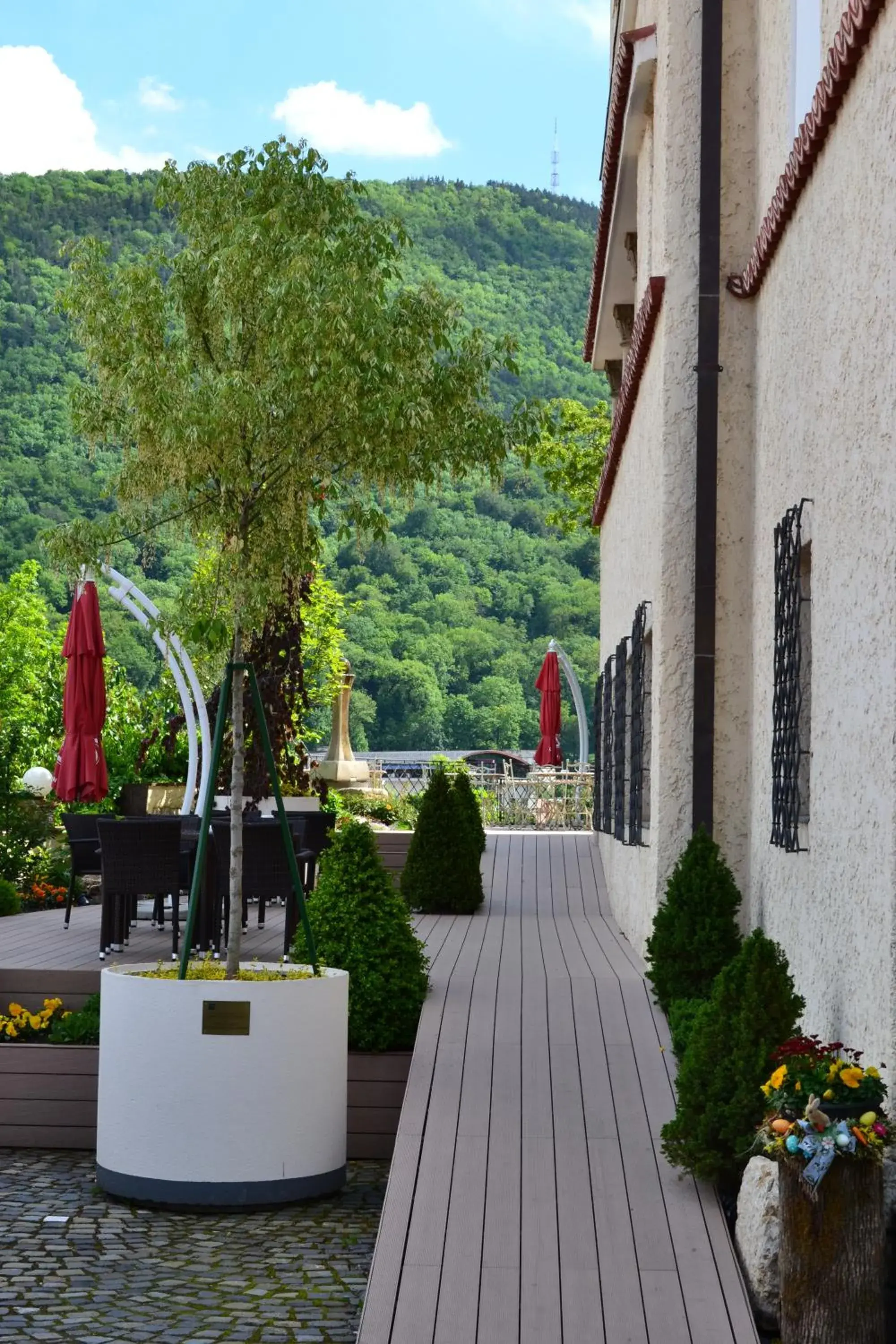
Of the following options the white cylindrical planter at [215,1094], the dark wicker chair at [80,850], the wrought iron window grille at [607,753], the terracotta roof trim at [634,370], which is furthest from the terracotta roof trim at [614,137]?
the white cylindrical planter at [215,1094]

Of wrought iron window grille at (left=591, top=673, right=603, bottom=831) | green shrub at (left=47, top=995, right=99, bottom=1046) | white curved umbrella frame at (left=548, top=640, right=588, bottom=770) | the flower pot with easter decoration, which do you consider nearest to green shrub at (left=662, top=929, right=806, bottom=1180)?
the flower pot with easter decoration

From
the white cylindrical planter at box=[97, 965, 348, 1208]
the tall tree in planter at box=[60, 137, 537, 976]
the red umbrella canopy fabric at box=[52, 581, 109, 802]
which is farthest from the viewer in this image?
the red umbrella canopy fabric at box=[52, 581, 109, 802]

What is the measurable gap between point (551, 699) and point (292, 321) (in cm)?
1652

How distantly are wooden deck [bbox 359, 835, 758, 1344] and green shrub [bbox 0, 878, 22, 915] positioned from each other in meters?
5.16

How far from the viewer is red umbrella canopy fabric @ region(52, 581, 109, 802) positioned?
10.5 m

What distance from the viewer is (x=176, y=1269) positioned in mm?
5266

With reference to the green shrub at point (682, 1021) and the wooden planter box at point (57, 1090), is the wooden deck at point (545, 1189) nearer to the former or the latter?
the green shrub at point (682, 1021)

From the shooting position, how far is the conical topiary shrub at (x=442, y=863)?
11.7 m

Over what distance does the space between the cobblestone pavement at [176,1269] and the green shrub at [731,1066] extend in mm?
1210

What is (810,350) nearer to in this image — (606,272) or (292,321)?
(292,321)

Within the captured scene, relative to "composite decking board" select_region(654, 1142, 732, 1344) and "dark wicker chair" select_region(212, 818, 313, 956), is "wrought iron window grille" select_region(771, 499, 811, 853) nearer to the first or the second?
"composite decking board" select_region(654, 1142, 732, 1344)

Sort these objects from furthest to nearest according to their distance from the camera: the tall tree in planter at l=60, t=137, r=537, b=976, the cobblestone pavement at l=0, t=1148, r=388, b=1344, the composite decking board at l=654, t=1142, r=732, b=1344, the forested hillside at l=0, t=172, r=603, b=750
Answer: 1. the forested hillside at l=0, t=172, r=603, b=750
2. the tall tree in planter at l=60, t=137, r=537, b=976
3. the cobblestone pavement at l=0, t=1148, r=388, b=1344
4. the composite decking board at l=654, t=1142, r=732, b=1344

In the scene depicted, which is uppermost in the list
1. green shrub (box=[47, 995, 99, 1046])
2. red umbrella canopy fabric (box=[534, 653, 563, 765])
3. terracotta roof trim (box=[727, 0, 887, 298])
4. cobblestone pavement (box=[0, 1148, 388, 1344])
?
terracotta roof trim (box=[727, 0, 887, 298])

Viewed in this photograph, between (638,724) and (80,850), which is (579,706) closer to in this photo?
(80,850)
